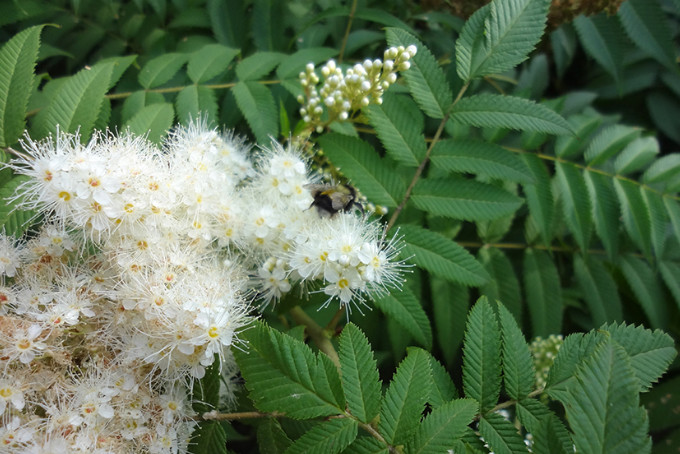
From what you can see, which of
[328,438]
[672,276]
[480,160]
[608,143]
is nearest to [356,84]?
[480,160]

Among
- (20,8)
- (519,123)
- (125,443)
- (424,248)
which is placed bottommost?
(125,443)

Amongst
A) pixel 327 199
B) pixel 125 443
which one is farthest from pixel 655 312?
pixel 125 443

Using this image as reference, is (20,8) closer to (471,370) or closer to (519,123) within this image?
(519,123)

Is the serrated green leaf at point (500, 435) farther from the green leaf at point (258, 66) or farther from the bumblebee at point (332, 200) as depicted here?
the green leaf at point (258, 66)

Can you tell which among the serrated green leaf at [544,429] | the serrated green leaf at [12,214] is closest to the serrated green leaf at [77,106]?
the serrated green leaf at [12,214]

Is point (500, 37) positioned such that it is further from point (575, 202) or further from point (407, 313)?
point (407, 313)

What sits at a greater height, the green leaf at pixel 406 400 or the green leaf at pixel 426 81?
the green leaf at pixel 426 81

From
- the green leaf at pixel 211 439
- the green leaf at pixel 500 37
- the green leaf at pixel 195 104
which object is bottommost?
the green leaf at pixel 211 439
